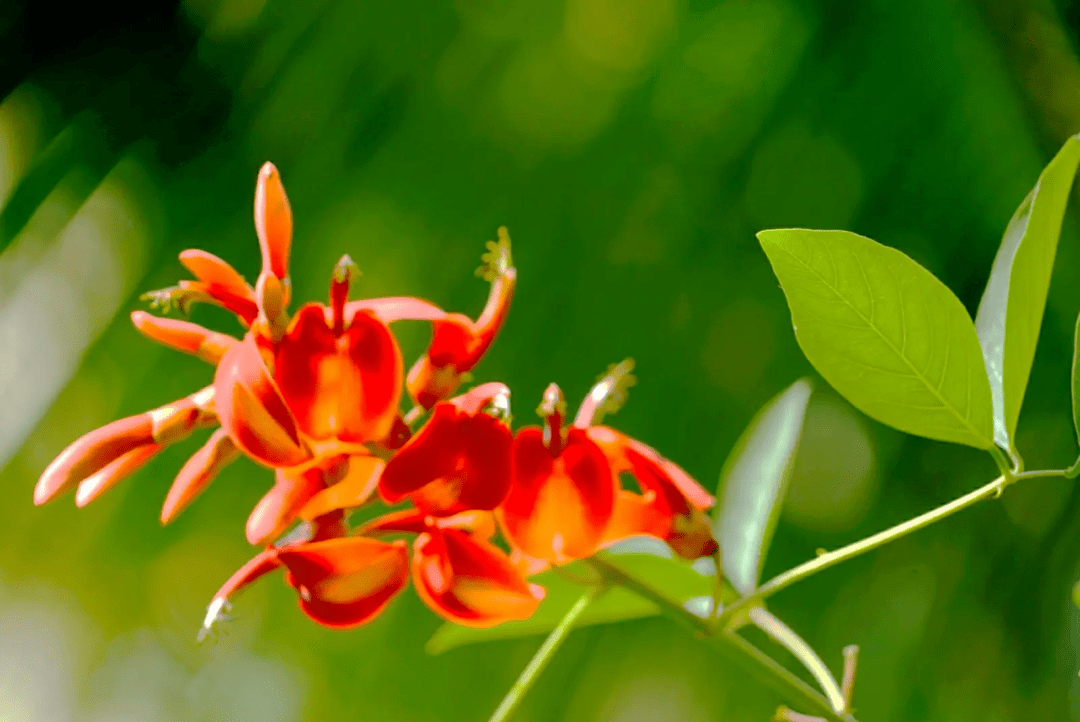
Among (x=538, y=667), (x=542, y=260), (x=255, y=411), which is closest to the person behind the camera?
(x=255, y=411)

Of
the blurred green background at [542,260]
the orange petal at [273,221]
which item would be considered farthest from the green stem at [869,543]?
the blurred green background at [542,260]

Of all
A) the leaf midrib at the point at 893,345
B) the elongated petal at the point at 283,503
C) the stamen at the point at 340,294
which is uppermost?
the leaf midrib at the point at 893,345

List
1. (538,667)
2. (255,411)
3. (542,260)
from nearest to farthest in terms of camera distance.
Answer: (255,411), (538,667), (542,260)

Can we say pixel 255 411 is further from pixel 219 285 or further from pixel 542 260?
pixel 542 260

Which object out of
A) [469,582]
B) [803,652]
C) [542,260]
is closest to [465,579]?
[469,582]

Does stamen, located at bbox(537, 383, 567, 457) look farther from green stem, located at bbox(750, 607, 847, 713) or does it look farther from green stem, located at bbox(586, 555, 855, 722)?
green stem, located at bbox(750, 607, 847, 713)

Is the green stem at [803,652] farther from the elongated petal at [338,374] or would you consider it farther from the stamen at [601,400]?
the elongated petal at [338,374]
